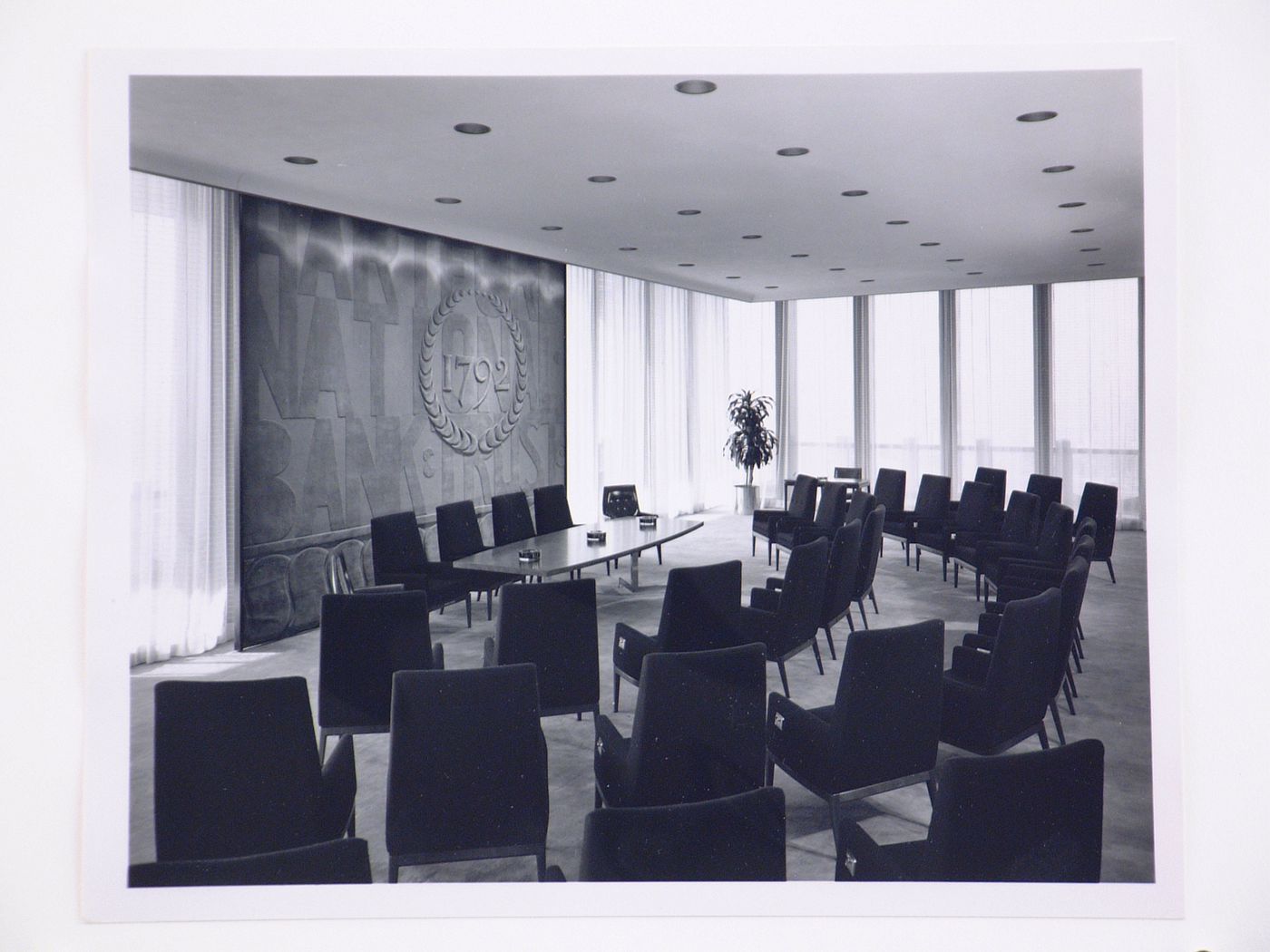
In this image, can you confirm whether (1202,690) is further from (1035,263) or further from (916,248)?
(1035,263)

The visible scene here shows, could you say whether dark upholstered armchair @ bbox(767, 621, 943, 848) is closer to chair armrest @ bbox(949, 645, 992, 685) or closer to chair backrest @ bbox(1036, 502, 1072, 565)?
chair armrest @ bbox(949, 645, 992, 685)

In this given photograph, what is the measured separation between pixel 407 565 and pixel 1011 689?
13.6 feet

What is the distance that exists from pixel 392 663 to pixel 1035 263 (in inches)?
322

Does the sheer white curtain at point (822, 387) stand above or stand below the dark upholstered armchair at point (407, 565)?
above

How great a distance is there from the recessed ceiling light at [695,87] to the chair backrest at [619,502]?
4.69 m

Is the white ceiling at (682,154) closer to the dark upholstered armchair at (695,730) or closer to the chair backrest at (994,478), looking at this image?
the dark upholstered armchair at (695,730)

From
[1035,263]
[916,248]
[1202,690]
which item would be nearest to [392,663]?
[1202,690]

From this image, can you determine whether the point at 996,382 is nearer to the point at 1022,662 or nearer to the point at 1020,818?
the point at 1022,662

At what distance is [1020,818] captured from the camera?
2.13 metres

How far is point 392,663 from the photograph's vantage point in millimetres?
3783

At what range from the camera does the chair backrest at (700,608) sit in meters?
4.37

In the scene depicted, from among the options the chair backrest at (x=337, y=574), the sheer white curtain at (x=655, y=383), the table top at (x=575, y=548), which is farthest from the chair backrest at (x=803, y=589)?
the sheer white curtain at (x=655, y=383)

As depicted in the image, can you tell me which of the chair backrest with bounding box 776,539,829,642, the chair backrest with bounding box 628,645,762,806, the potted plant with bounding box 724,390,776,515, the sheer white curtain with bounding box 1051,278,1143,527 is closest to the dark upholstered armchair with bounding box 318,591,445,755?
the chair backrest with bounding box 628,645,762,806

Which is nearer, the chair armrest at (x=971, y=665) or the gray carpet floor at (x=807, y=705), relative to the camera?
the gray carpet floor at (x=807, y=705)
